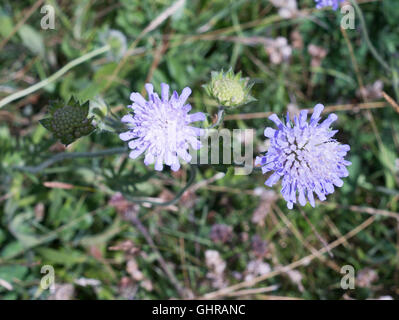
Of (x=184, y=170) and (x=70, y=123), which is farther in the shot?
(x=184, y=170)

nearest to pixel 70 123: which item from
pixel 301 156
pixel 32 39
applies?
pixel 301 156

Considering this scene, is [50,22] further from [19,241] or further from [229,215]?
[229,215]

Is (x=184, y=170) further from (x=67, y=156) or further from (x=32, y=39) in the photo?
(x=32, y=39)

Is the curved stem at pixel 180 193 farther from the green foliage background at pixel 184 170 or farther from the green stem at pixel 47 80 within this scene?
the green stem at pixel 47 80

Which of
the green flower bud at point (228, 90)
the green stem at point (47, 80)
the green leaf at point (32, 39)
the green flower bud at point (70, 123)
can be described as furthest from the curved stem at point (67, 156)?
the green leaf at point (32, 39)

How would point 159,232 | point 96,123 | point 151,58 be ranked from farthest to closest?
point 151,58
point 159,232
point 96,123

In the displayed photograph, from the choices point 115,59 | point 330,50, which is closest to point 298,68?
point 330,50
